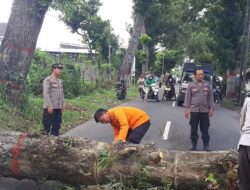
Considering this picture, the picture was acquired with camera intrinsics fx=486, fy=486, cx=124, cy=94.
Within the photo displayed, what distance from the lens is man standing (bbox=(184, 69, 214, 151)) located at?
10297 millimetres

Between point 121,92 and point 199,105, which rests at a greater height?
point 199,105

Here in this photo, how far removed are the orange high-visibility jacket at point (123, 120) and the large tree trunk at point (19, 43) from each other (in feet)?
18.2

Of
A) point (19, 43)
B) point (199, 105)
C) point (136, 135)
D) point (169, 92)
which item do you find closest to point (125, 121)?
point (136, 135)

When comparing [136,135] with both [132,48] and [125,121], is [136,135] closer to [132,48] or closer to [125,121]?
[125,121]

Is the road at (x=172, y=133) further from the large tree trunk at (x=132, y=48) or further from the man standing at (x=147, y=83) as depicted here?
the large tree trunk at (x=132, y=48)

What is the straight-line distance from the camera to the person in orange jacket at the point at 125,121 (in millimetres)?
6891

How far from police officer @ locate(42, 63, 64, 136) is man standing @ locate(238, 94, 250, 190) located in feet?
18.1

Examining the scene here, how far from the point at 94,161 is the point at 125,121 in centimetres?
93

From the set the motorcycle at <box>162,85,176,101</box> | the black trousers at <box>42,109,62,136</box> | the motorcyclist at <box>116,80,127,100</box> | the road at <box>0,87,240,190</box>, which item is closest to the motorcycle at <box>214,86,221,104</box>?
the motorcycle at <box>162,85,176,101</box>

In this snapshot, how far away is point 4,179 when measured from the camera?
23.6 feet

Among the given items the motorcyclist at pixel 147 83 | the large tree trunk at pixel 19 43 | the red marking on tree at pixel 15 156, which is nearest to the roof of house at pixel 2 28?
the motorcyclist at pixel 147 83

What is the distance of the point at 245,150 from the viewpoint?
5301 mm

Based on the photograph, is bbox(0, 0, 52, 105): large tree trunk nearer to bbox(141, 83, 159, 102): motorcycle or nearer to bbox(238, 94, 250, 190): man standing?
bbox(238, 94, 250, 190): man standing

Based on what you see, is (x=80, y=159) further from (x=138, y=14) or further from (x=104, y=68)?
(x=104, y=68)
